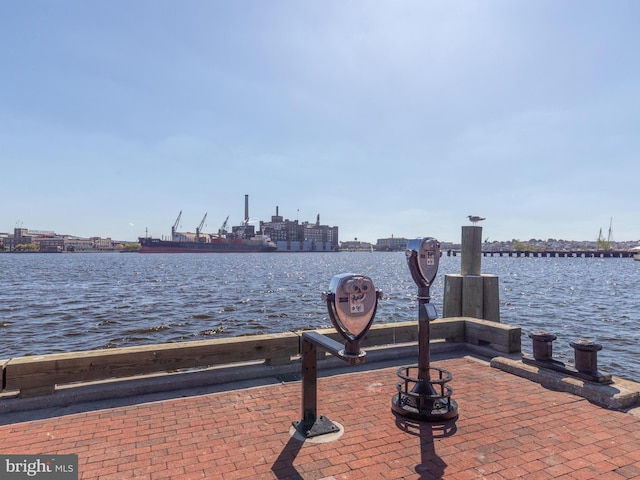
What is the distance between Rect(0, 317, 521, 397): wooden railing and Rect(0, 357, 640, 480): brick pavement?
509 mm

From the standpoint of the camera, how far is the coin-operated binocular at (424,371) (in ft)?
15.2

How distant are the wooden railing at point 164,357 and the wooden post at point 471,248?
263 cm

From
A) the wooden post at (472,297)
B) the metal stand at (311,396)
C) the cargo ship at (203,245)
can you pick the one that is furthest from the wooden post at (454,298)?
the cargo ship at (203,245)

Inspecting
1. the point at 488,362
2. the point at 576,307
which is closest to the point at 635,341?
the point at 576,307

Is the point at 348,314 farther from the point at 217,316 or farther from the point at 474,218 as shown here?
the point at 217,316

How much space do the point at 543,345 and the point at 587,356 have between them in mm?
637

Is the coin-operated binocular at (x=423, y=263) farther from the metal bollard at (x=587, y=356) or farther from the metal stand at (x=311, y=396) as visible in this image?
the metal bollard at (x=587, y=356)

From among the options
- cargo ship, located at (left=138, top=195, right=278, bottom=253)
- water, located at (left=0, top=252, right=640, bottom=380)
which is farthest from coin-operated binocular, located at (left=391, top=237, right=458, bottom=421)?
cargo ship, located at (left=138, top=195, right=278, bottom=253)

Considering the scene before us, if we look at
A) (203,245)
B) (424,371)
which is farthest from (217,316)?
(203,245)

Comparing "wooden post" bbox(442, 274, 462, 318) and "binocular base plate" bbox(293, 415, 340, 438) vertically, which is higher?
"wooden post" bbox(442, 274, 462, 318)

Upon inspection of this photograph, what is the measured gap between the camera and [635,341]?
14.7 meters

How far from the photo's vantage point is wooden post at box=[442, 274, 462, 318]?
9.59 metres

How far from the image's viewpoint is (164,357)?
5.49 metres

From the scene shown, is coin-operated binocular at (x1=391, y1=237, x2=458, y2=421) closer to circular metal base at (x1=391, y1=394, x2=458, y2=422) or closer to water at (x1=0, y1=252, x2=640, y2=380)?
circular metal base at (x1=391, y1=394, x2=458, y2=422)
